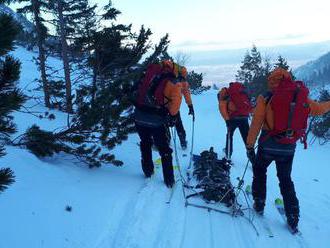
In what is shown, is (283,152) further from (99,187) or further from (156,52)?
(156,52)

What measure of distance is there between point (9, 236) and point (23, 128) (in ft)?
17.5

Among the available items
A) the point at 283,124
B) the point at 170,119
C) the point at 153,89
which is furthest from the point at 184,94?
the point at 283,124

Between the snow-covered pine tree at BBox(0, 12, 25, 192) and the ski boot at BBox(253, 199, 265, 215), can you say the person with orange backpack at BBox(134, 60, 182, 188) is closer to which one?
the ski boot at BBox(253, 199, 265, 215)

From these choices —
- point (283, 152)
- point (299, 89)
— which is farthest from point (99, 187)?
point (299, 89)

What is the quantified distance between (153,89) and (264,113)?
2082 millimetres

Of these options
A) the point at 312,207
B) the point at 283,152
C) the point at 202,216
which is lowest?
the point at 312,207

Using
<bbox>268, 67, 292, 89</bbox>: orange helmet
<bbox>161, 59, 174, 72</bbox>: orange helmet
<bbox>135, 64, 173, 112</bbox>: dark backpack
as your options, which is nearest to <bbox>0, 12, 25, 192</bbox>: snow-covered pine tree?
<bbox>268, 67, 292, 89</bbox>: orange helmet

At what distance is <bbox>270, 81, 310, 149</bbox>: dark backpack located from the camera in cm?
569

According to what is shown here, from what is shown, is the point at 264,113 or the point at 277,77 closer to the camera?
the point at 277,77

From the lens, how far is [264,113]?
6020mm

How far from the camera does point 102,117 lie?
733 centimetres

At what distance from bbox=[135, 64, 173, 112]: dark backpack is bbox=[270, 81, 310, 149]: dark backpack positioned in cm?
204

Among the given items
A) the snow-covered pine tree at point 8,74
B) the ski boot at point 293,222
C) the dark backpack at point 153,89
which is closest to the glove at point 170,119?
the dark backpack at point 153,89

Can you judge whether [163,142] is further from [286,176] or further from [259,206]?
[286,176]
